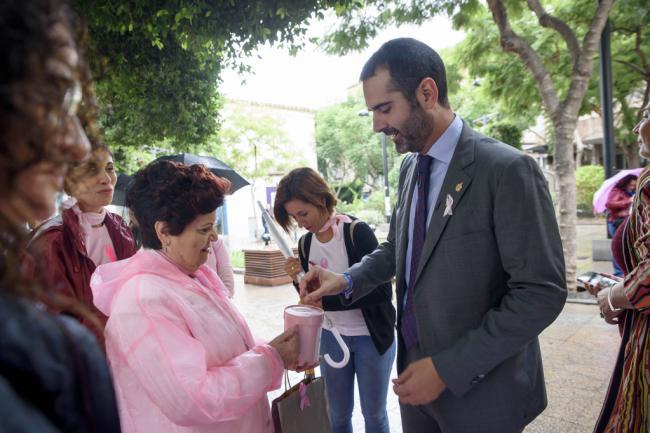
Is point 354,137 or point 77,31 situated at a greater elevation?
point 354,137

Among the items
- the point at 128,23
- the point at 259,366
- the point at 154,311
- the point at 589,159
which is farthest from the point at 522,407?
the point at 589,159

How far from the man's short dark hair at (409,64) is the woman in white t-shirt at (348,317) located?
1313mm

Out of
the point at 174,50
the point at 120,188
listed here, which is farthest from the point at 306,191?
the point at 120,188

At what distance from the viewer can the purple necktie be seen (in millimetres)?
1803

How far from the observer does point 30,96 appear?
1.82ft

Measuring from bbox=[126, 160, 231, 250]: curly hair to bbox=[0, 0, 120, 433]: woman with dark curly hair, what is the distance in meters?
1.04

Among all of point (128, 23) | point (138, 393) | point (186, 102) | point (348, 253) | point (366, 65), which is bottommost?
point (138, 393)

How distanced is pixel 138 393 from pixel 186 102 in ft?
10.2

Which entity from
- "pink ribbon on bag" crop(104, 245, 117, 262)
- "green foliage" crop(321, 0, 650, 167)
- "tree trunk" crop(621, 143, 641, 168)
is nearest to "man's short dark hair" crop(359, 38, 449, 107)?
"pink ribbon on bag" crop(104, 245, 117, 262)

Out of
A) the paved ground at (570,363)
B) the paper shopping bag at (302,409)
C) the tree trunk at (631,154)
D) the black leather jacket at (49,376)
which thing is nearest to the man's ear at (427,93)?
the paper shopping bag at (302,409)

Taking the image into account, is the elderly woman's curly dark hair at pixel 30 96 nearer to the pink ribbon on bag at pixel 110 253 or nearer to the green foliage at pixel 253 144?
the pink ribbon on bag at pixel 110 253

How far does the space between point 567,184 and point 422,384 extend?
6230mm

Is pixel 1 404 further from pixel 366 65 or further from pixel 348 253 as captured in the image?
pixel 348 253

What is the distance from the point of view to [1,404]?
473 millimetres
